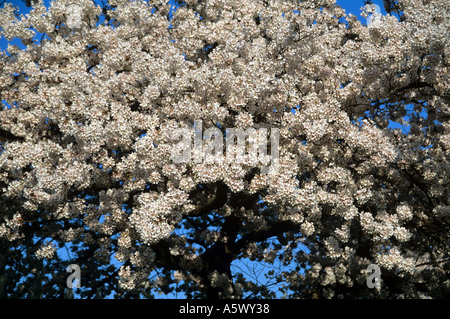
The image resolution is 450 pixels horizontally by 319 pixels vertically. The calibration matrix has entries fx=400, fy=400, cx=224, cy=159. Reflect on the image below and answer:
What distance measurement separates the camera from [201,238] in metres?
17.1

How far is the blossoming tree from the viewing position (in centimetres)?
1033

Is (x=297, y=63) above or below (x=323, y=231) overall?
above

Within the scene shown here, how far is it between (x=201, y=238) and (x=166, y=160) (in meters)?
7.97

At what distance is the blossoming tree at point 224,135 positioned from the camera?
407 inches

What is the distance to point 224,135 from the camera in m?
11.4

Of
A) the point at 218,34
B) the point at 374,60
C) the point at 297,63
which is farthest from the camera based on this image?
the point at 218,34

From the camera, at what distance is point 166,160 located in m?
9.88

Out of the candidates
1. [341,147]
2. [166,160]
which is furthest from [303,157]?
[166,160]

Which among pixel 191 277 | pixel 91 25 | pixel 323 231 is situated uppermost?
pixel 91 25
